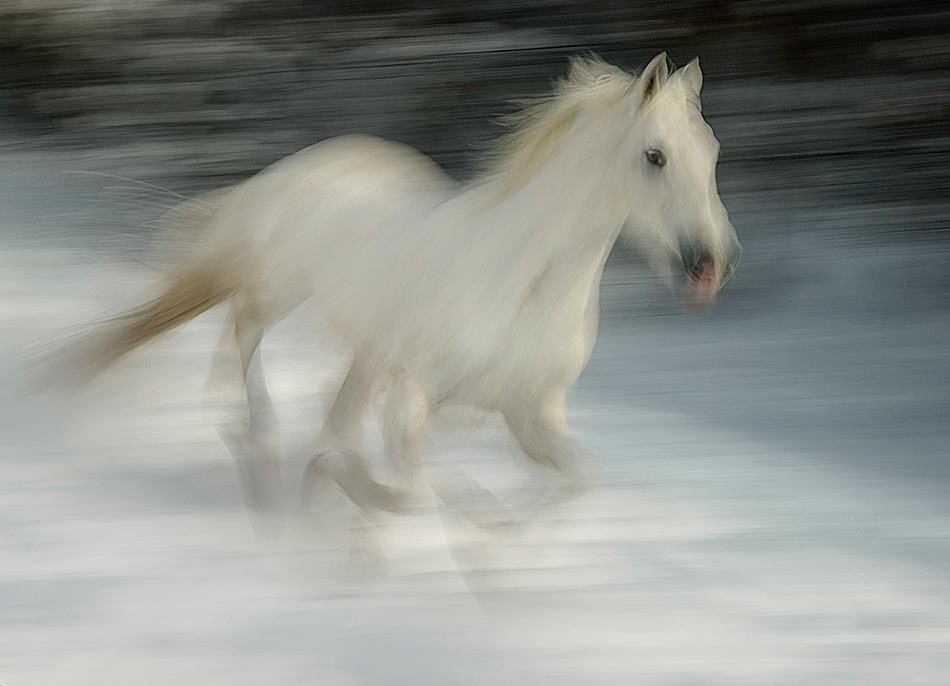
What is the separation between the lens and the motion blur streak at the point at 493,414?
1188 millimetres

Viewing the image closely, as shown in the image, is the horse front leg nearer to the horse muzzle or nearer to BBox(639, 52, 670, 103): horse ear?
the horse muzzle

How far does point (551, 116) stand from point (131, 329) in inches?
30.2

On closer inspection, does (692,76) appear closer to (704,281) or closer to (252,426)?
(704,281)

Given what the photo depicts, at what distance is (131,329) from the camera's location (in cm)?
151

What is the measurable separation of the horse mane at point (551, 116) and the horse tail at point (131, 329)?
1.77 feet

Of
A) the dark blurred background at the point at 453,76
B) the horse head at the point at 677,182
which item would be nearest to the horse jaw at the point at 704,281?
the horse head at the point at 677,182

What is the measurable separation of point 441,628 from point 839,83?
2020mm

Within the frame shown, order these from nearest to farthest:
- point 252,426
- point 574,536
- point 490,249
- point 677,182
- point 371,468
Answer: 1. point 677,182
2. point 490,249
3. point 371,468
4. point 574,536
5. point 252,426

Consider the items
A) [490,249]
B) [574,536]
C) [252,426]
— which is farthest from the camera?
[252,426]

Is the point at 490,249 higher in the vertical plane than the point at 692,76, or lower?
lower

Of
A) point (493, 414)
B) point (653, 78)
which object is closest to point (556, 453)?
point (493, 414)

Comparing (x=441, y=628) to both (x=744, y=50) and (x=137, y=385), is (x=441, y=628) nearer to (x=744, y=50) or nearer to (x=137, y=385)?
(x=137, y=385)

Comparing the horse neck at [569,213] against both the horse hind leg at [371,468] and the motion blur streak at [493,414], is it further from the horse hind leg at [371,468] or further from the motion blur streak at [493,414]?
the horse hind leg at [371,468]

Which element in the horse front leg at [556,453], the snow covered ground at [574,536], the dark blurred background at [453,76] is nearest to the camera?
the snow covered ground at [574,536]
